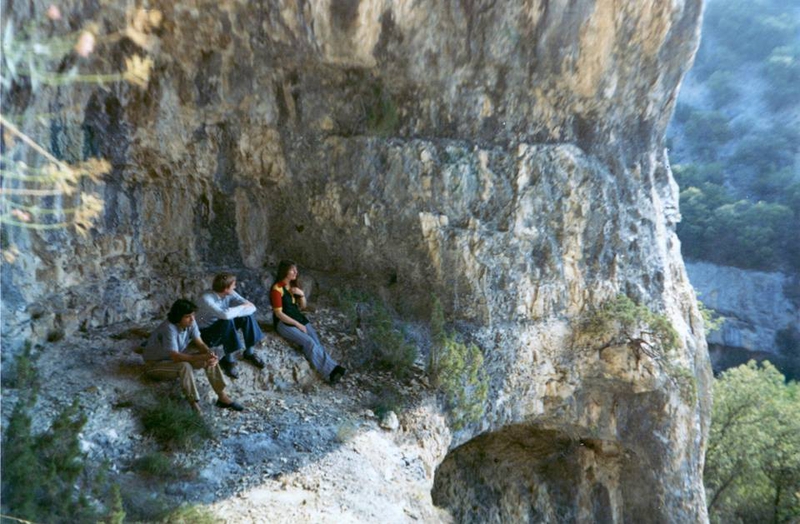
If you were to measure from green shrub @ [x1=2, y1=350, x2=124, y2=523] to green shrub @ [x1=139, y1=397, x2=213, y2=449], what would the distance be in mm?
652

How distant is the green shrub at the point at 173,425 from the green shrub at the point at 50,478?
65cm

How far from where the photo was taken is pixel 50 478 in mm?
3346

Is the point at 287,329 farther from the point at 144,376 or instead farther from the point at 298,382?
the point at 144,376

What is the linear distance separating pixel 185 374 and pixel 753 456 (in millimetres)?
12440

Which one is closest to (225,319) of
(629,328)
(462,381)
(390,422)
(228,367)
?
(228,367)

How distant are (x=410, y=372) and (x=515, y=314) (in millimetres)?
1676

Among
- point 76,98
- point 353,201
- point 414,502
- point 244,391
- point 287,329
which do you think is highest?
point 76,98

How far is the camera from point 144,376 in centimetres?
500

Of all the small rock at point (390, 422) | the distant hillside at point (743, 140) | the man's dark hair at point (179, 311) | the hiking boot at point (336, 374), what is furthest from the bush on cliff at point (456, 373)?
the distant hillside at point (743, 140)

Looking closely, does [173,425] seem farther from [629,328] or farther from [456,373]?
[629,328]

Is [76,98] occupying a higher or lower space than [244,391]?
higher

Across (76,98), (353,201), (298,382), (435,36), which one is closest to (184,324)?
(298,382)

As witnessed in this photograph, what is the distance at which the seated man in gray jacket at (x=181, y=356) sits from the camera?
470 cm

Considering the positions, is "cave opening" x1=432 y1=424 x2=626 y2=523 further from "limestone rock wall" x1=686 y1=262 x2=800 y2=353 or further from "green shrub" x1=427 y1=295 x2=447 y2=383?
"limestone rock wall" x1=686 y1=262 x2=800 y2=353
